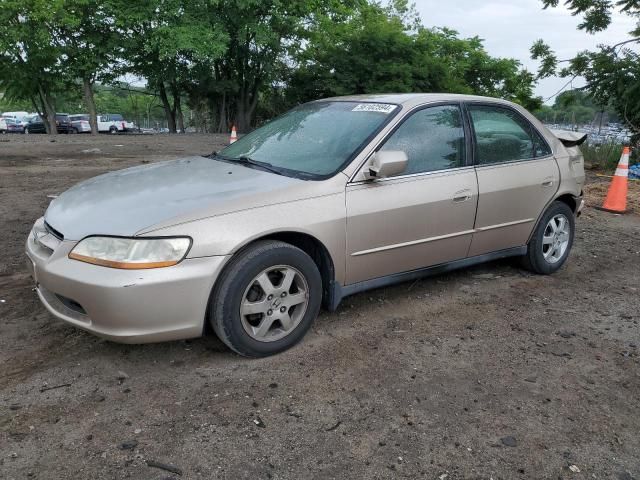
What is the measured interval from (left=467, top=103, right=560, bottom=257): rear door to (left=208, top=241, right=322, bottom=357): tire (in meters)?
1.57

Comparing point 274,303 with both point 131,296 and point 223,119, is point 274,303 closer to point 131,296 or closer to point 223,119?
point 131,296

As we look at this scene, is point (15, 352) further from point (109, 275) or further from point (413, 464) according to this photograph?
point (413, 464)

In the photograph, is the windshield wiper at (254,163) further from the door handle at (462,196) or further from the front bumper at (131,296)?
the door handle at (462,196)

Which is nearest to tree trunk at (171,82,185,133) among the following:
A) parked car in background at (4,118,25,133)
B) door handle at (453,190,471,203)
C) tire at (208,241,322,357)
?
parked car in background at (4,118,25,133)

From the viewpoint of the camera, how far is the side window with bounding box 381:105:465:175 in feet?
12.3

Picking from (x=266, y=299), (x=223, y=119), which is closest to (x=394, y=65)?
(x=223, y=119)

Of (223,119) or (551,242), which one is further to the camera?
(223,119)

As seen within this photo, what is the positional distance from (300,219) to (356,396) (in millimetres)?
1040

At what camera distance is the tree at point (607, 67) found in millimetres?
11891

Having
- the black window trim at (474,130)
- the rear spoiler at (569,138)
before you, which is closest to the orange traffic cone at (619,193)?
the rear spoiler at (569,138)

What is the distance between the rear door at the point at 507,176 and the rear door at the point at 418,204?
0.48ft

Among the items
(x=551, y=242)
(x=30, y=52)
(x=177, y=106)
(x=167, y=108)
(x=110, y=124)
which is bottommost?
(x=551, y=242)

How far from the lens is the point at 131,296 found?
2691 millimetres

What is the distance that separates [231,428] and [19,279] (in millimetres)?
2670
